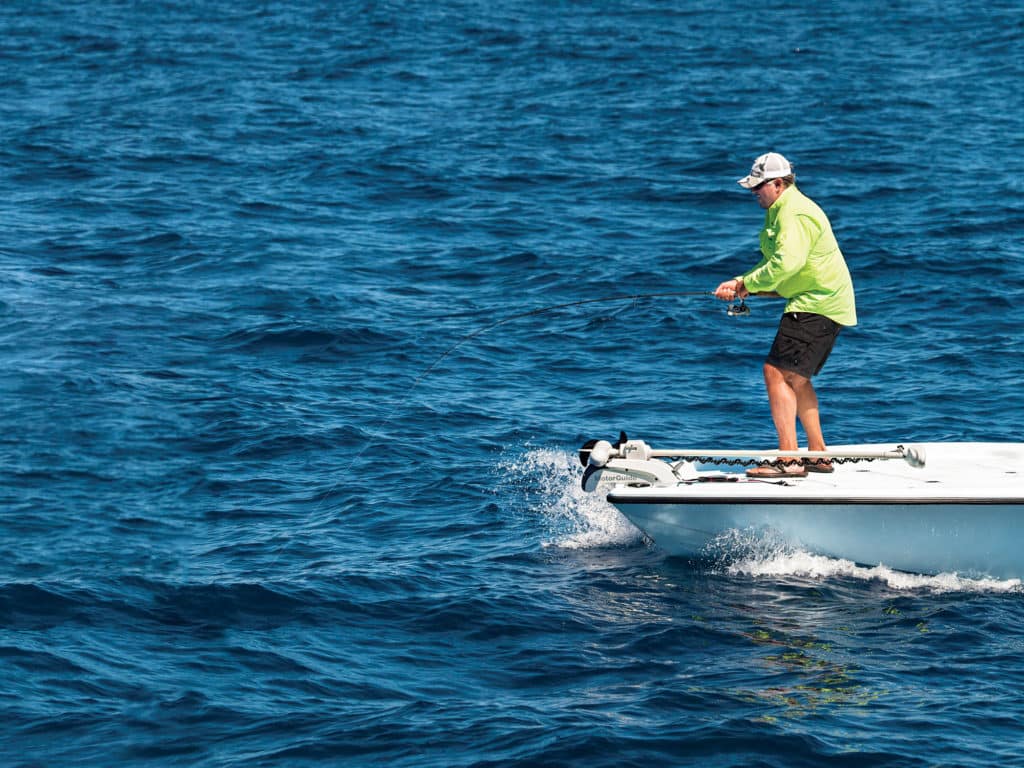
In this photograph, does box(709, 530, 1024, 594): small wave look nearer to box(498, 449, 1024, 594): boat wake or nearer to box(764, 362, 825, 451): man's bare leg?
box(498, 449, 1024, 594): boat wake

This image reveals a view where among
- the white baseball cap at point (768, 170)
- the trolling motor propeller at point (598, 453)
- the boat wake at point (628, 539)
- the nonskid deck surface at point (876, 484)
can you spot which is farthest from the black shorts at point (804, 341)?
the trolling motor propeller at point (598, 453)

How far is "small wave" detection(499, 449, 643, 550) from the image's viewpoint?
9.88 m

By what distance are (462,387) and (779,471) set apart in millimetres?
4188

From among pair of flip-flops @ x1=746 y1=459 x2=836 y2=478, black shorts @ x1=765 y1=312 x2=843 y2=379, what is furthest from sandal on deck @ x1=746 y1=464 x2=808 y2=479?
black shorts @ x1=765 y1=312 x2=843 y2=379

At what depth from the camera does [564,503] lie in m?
10.6

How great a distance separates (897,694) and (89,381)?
25.2 feet

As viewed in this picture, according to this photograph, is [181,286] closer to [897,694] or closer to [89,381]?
[89,381]

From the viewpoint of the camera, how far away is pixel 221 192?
763 inches

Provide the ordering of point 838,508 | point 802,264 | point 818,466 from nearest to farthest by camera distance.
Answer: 1. point 838,508
2. point 802,264
3. point 818,466

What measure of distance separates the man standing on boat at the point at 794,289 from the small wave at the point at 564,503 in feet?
3.64

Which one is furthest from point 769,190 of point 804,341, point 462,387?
point 462,387

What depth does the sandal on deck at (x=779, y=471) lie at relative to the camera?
9258mm

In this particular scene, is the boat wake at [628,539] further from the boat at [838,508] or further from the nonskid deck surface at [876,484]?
the nonskid deck surface at [876,484]

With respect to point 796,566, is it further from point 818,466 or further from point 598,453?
point 598,453
